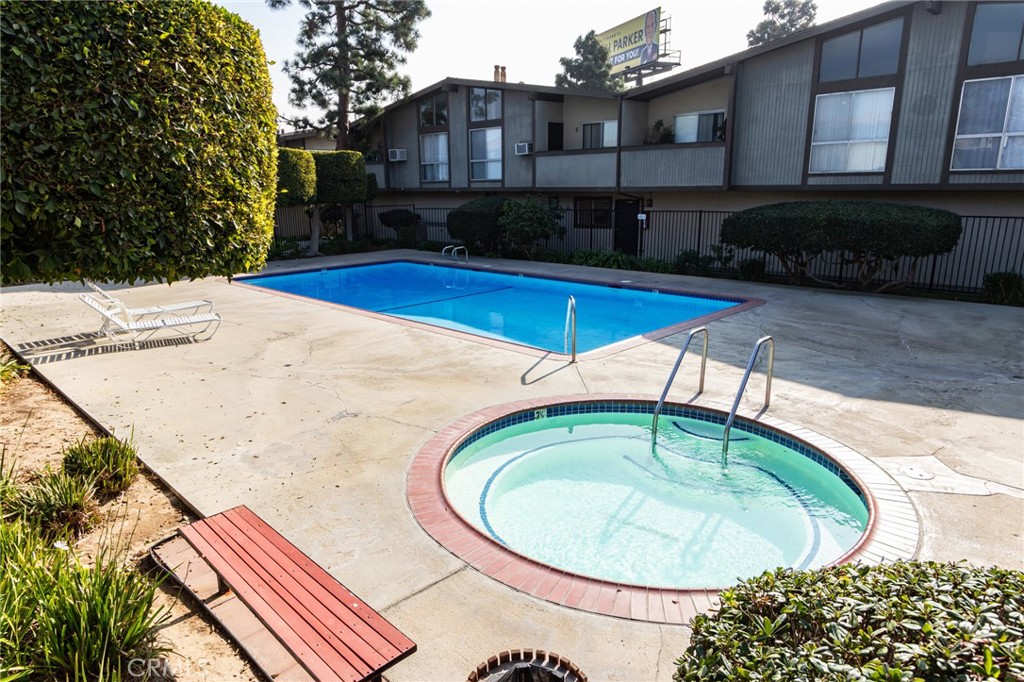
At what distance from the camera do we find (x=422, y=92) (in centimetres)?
2677

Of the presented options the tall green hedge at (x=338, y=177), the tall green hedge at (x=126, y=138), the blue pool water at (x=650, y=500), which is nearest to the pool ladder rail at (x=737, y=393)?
the blue pool water at (x=650, y=500)

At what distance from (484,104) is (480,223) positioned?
19.5 ft

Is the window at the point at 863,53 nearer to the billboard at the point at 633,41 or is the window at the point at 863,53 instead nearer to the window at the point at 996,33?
the window at the point at 996,33

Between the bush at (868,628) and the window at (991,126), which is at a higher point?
the window at (991,126)

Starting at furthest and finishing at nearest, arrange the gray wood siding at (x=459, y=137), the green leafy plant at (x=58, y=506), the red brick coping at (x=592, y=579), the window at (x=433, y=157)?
the window at (x=433, y=157)
the gray wood siding at (x=459, y=137)
the green leafy plant at (x=58, y=506)
the red brick coping at (x=592, y=579)

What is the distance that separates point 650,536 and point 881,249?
11.7 meters

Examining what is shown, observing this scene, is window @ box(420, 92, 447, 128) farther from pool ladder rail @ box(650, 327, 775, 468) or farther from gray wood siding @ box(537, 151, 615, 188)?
pool ladder rail @ box(650, 327, 775, 468)

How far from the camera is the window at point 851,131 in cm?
1563

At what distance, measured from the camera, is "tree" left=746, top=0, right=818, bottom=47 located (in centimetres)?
5406

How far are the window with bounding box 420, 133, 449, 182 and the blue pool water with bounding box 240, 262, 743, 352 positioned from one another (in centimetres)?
657

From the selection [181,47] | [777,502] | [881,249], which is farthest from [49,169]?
[881,249]

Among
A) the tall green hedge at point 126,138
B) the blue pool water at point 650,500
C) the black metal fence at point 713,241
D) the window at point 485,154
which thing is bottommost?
the blue pool water at point 650,500

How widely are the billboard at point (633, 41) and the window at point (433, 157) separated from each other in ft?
79.8
